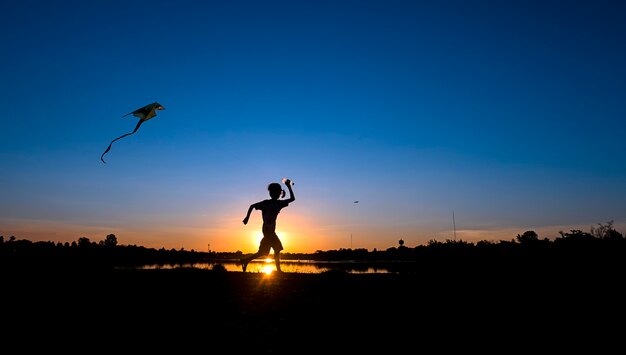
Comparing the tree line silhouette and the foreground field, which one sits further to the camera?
the tree line silhouette

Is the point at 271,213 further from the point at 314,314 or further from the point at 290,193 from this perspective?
the point at 314,314

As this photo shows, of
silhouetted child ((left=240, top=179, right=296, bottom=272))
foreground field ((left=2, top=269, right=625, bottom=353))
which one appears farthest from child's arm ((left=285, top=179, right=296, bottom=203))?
foreground field ((left=2, top=269, right=625, bottom=353))

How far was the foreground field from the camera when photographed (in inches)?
139

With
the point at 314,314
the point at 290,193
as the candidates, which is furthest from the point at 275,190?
the point at 314,314

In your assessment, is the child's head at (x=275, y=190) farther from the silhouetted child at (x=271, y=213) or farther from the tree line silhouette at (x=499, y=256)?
the tree line silhouette at (x=499, y=256)

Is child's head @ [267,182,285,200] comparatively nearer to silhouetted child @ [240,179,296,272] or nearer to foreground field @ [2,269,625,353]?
silhouetted child @ [240,179,296,272]

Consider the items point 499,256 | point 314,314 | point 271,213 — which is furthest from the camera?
point 499,256

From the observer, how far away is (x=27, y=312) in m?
4.62

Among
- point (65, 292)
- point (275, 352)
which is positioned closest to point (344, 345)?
point (275, 352)

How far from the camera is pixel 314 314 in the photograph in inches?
189

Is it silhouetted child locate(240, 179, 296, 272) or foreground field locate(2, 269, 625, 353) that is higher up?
silhouetted child locate(240, 179, 296, 272)

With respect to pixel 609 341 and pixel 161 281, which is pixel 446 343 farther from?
pixel 161 281

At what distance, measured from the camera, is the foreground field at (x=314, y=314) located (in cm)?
353

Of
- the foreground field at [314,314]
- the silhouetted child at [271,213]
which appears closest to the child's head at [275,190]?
the silhouetted child at [271,213]
